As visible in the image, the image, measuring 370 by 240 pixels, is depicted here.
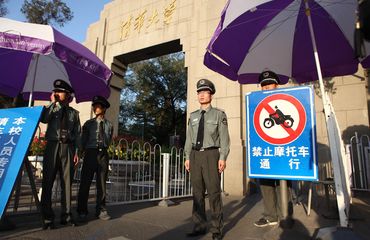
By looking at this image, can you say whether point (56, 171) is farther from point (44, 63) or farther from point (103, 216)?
point (44, 63)

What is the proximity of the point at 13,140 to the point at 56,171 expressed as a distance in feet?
2.32

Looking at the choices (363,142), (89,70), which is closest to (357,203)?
(363,142)

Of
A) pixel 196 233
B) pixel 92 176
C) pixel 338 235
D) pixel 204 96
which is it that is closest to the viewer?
pixel 338 235

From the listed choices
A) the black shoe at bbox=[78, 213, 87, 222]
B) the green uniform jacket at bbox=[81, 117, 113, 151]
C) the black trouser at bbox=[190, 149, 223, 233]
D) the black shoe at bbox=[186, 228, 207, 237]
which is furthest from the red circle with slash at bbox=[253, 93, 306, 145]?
the black shoe at bbox=[78, 213, 87, 222]

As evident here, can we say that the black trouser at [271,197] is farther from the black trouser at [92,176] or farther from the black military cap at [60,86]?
the black military cap at [60,86]

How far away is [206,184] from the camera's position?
3.92 meters

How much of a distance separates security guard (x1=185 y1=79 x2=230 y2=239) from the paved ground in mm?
276

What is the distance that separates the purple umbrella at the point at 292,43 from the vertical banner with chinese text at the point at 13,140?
259 centimetres

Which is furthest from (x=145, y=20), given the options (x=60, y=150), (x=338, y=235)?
(x=338, y=235)

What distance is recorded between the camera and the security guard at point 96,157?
4945mm

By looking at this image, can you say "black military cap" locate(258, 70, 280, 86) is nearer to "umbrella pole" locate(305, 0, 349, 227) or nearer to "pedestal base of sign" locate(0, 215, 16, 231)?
"umbrella pole" locate(305, 0, 349, 227)

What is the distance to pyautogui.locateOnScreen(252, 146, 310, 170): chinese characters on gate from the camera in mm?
3520

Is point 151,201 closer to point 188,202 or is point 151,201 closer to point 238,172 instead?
point 188,202

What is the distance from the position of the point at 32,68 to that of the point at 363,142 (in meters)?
7.48
